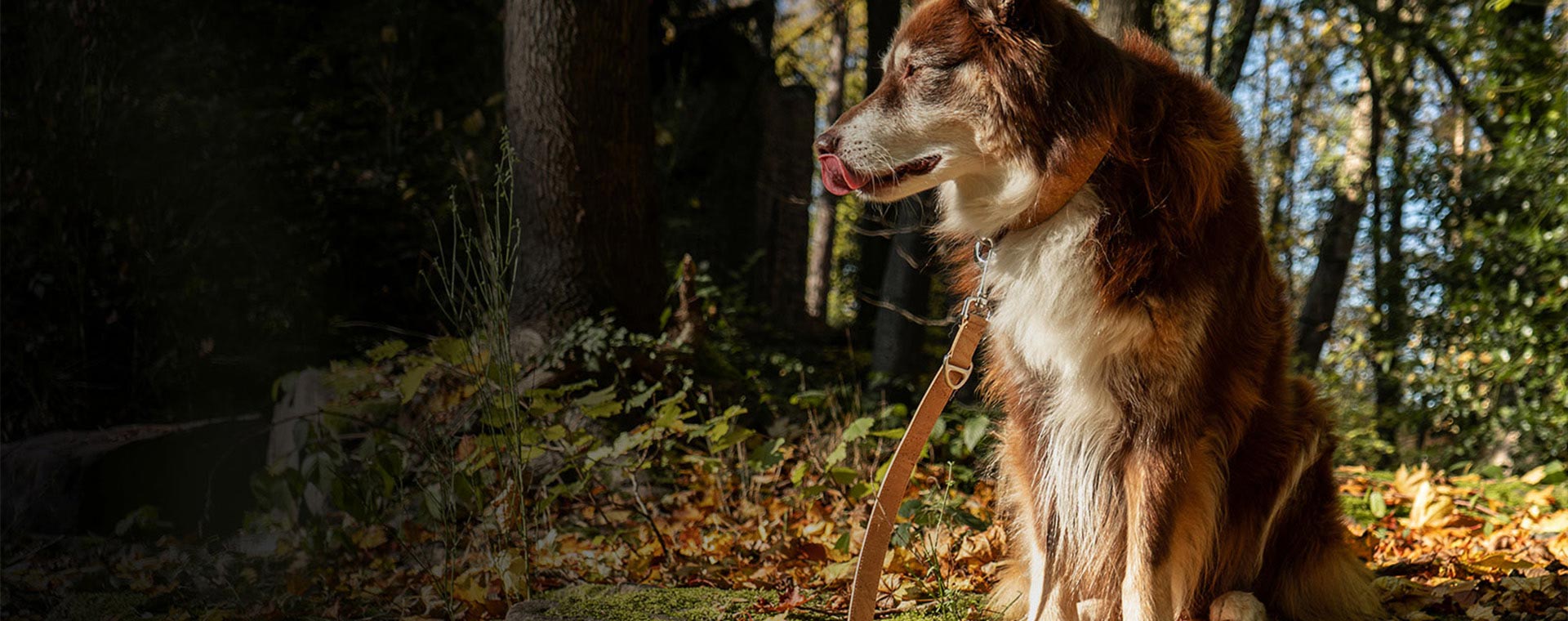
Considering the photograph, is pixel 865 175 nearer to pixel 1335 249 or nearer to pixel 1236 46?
pixel 1236 46

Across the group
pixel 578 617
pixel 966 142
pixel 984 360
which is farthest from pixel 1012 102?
pixel 578 617

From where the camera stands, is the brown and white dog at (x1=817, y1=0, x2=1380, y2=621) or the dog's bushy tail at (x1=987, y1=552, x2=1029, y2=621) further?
the dog's bushy tail at (x1=987, y1=552, x2=1029, y2=621)

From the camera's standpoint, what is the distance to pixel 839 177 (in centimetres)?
236

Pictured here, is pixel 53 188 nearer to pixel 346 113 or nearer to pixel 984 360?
pixel 346 113

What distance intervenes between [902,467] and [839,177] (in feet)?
2.35

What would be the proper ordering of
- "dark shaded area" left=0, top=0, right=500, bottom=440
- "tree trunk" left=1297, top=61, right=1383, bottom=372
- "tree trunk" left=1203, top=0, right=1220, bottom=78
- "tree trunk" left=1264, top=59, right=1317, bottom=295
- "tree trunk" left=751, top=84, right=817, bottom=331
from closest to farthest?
"dark shaded area" left=0, top=0, right=500, bottom=440 → "tree trunk" left=1203, top=0, right=1220, bottom=78 → "tree trunk" left=1297, top=61, right=1383, bottom=372 → "tree trunk" left=751, top=84, right=817, bottom=331 → "tree trunk" left=1264, top=59, right=1317, bottom=295

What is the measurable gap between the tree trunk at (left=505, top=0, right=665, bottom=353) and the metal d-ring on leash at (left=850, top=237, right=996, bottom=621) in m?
2.72

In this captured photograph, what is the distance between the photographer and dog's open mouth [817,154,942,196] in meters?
2.30

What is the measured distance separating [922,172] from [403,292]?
233 inches

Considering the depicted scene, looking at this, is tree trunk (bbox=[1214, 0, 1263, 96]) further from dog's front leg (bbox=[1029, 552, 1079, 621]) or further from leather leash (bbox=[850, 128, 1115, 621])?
dog's front leg (bbox=[1029, 552, 1079, 621])

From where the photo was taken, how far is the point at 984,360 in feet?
8.93

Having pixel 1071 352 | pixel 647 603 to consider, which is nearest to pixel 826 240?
pixel 647 603

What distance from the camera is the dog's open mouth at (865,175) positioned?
2297 millimetres

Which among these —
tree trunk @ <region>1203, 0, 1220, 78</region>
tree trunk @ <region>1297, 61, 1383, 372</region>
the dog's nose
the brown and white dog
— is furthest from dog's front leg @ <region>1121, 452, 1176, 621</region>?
→ tree trunk @ <region>1297, 61, 1383, 372</region>
